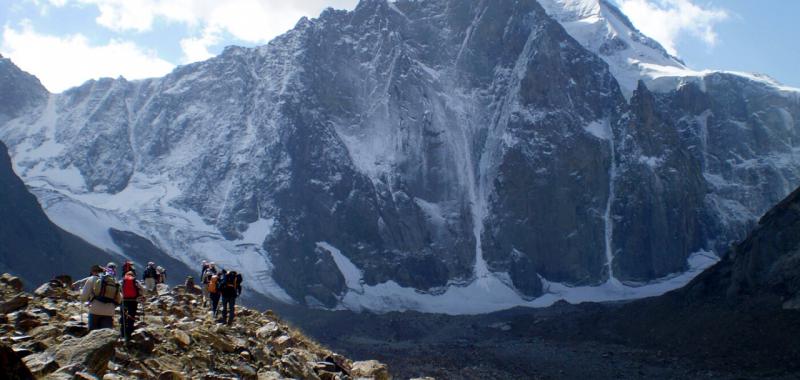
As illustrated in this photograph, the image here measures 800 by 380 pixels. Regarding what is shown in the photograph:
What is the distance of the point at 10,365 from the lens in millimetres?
9172

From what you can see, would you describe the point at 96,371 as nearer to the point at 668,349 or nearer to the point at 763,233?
the point at 668,349

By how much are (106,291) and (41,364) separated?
4358 millimetres

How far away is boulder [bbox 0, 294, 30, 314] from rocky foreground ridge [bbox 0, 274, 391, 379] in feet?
0.07

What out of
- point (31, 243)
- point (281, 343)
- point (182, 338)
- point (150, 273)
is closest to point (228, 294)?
point (281, 343)

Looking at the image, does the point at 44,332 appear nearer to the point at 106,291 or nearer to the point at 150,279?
the point at 106,291

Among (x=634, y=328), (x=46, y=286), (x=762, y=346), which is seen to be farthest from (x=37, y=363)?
(x=634, y=328)

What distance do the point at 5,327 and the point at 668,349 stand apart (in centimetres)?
9937

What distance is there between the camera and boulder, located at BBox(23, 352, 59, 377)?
12836 mm

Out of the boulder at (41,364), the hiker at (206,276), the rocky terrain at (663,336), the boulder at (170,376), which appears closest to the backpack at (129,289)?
the boulder at (170,376)

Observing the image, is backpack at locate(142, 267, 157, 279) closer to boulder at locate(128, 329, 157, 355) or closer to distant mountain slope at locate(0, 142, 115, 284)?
boulder at locate(128, 329, 157, 355)

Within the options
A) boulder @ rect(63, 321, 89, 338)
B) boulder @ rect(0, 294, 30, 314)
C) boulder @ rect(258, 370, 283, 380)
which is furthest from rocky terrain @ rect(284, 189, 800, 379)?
boulder @ rect(63, 321, 89, 338)

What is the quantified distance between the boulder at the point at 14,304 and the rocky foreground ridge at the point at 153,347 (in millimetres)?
22

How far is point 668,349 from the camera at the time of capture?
342 feet

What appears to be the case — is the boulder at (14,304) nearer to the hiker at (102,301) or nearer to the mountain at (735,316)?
the hiker at (102,301)
